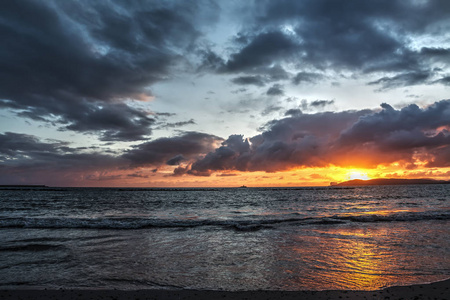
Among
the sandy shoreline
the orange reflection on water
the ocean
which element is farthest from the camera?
the ocean

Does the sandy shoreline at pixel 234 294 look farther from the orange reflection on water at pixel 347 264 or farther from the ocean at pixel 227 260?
the orange reflection on water at pixel 347 264

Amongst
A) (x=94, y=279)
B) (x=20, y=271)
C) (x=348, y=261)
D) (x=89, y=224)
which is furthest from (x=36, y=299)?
(x=89, y=224)

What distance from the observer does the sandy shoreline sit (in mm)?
7327

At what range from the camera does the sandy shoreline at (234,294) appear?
24.0 feet

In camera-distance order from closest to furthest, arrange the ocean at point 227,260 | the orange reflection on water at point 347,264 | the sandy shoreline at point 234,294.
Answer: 1. the sandy shoreline at point 234,294
2. the orange reflection on water at point 347,264
3. the ocean at point 227,260

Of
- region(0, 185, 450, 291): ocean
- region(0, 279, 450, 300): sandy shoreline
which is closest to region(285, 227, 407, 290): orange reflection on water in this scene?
region(0, 185, 450, 291): ocean

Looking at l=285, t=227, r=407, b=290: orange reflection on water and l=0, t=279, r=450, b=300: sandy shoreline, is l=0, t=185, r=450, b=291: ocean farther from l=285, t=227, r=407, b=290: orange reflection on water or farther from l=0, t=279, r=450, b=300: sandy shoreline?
l=0, t=279, r=450, b=300: sandy shoreline

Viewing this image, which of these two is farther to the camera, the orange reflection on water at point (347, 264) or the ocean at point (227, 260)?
the ocean at point (227, 260)

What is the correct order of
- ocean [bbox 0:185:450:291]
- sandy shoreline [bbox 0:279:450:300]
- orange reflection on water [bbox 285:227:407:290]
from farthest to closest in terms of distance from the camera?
ocean [bbox 0:185:450:291] < orange reflection on water [bbox 285:227:407:290] < sandy shoreline [bbox 0:279:450:300]

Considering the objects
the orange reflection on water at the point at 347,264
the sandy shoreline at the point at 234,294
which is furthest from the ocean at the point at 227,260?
the sandy shoreline at the point at 234,294

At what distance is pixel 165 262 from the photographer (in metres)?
11.1

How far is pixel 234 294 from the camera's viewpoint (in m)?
7.62

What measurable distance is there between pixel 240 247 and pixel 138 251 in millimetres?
5342

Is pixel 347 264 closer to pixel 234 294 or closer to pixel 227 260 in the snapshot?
pixel 227 260
